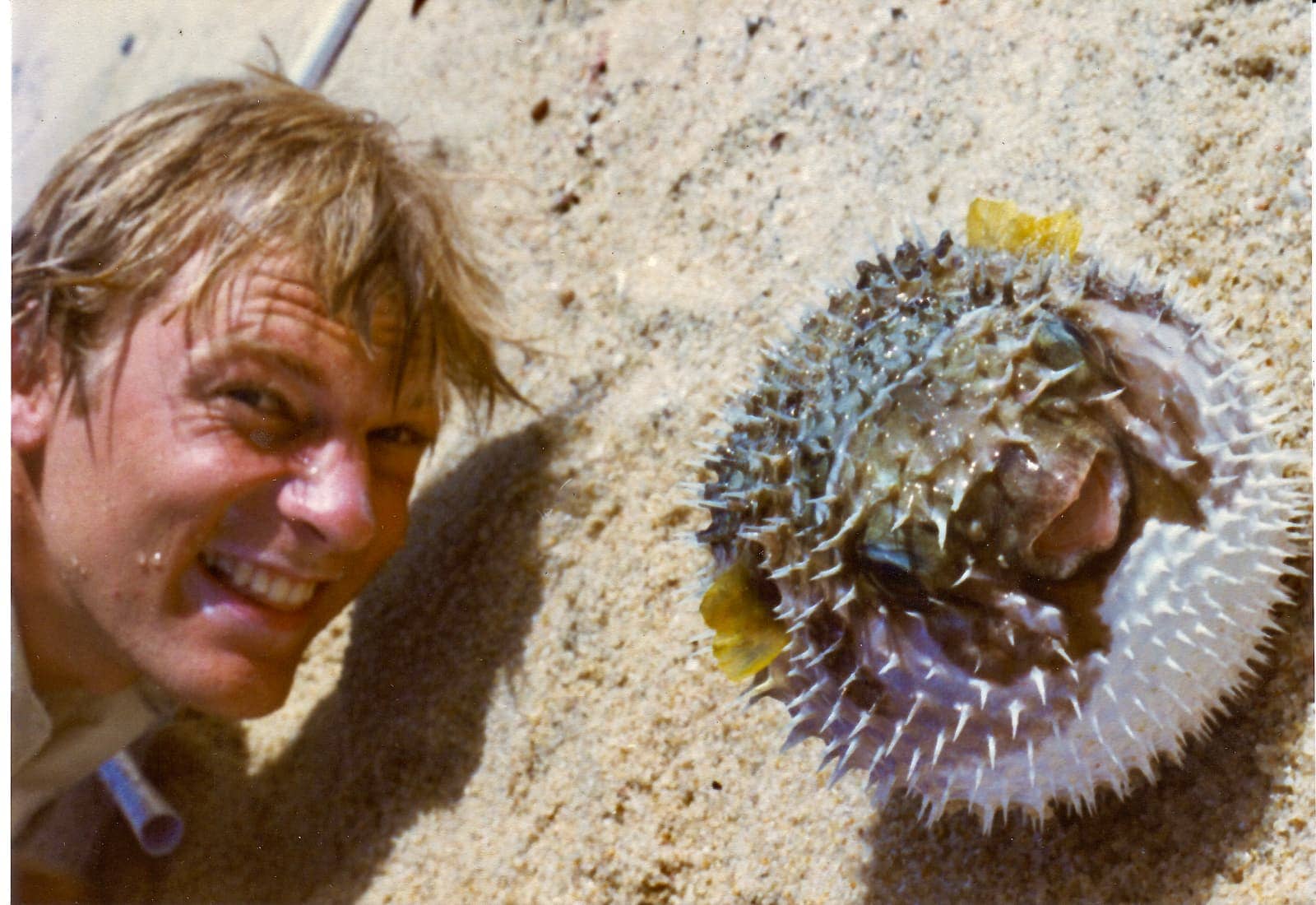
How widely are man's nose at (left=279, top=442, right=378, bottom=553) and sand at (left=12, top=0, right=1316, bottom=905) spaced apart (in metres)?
0.30

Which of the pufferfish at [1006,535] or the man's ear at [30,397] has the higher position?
the pufferfish at [1006,535]

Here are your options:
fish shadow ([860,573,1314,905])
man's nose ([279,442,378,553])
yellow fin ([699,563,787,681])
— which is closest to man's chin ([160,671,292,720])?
man's nose ([279,442,378,553])

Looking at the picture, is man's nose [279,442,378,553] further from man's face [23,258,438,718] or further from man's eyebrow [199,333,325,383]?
man's eyebrow [199,333,325,383]

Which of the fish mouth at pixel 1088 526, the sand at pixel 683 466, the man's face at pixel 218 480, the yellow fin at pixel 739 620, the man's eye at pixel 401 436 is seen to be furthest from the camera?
the man's eye at pixel 401 436

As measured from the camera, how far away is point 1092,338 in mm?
893

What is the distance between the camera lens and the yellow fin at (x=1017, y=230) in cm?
102

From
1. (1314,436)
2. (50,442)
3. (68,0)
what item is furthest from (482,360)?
(68,0)

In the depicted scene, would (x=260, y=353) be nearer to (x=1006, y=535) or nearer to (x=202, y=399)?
(x=202, y=399)

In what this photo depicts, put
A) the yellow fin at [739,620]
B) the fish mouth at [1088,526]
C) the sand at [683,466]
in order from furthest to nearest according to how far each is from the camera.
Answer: the sand at [683,466], the yellow fin at [739,620], the fish mouth at [1088,526]

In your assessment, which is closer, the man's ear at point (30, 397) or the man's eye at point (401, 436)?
the man's ear at point (30, 397)

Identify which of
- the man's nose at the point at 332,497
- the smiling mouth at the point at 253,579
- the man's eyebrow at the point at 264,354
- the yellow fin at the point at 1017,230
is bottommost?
the smiling mouth at the point at 253,579

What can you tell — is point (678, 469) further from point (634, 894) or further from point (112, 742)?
point (112, 742)

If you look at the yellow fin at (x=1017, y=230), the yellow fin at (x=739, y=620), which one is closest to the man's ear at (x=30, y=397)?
the yellow fin at (x=739, y=620)

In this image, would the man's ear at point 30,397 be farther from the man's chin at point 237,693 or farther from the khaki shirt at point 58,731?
the man's chin at point 237,693
